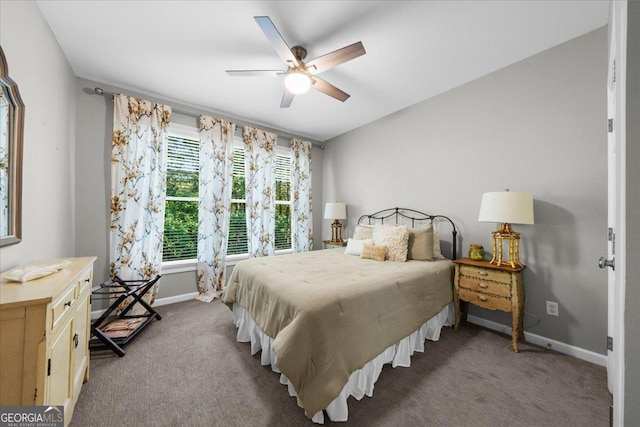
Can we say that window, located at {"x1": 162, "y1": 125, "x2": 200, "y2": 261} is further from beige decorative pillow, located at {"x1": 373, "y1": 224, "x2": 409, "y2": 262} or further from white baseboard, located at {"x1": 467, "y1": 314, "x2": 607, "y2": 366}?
white baseboard, located at {"x1": 467, "y1": 314, "x2": 607, "y2": 366}

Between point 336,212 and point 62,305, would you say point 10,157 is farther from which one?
point 336,212

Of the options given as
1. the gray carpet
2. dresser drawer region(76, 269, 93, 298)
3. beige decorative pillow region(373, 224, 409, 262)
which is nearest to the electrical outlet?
the gray carpet

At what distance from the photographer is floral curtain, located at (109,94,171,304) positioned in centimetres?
282

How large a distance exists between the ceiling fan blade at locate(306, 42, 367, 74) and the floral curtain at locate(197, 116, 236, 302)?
1.99 m

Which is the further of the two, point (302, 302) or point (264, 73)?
point (264, 73)

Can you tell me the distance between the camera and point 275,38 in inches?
68.3

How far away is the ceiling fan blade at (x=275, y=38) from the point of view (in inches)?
62.1

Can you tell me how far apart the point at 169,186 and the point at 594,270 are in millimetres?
Result: 4702

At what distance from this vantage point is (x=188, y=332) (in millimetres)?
2445

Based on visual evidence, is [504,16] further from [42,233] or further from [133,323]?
[133,323]

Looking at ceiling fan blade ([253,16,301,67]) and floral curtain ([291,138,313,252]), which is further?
floral curtain ([291,138,313,252])

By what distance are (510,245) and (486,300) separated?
561 mm

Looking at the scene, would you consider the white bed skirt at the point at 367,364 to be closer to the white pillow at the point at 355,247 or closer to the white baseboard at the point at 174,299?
the white pillow at the point at 355,247

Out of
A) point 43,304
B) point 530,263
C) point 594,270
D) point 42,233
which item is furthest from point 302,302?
point 594,270
